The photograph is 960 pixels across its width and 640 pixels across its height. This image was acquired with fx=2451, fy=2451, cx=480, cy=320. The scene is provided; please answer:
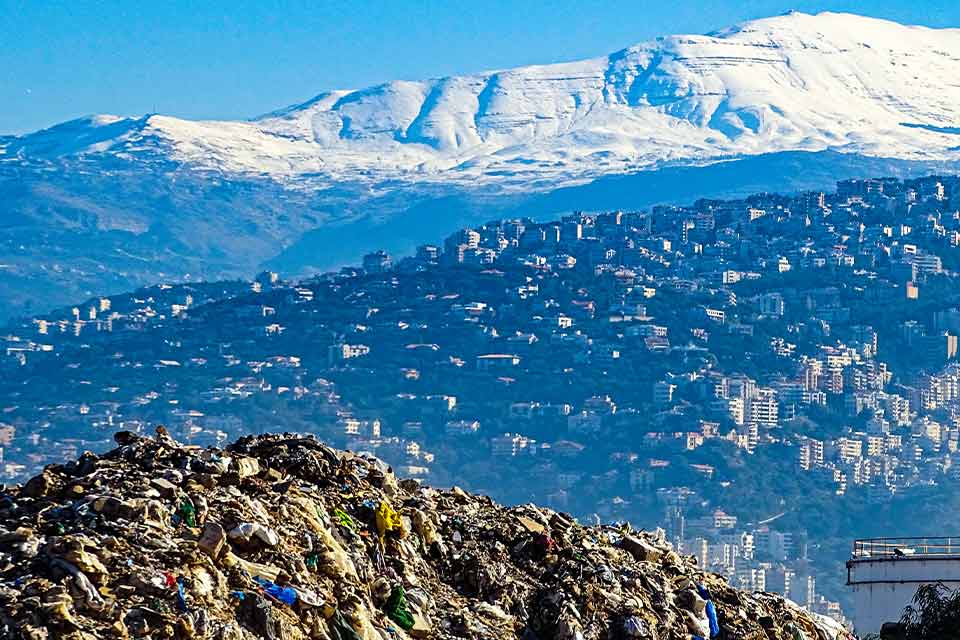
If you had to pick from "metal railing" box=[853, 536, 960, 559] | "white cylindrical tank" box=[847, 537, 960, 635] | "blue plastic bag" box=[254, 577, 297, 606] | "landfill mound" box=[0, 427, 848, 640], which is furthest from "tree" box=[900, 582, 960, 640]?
"blue plastic bag" box=[254, 577, 297, 606]

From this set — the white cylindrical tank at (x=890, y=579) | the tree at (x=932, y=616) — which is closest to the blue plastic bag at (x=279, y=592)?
the tree at (x=932, y=616)

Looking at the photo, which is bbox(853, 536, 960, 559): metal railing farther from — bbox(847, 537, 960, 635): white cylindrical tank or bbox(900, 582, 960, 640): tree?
bbox(900, 582, 960, 640): tree

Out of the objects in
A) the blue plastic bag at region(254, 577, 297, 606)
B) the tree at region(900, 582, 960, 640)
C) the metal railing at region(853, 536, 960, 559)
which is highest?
the blue plastic bag at region(254, 577, 297, 606)

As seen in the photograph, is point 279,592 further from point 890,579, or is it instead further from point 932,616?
point 890,579

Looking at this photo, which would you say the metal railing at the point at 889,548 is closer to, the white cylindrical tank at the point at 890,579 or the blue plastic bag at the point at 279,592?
the white cylindrical tank at the point at 890,579

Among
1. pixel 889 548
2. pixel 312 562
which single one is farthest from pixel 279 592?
pixel 889 548

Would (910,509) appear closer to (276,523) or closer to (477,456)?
(477,456)
